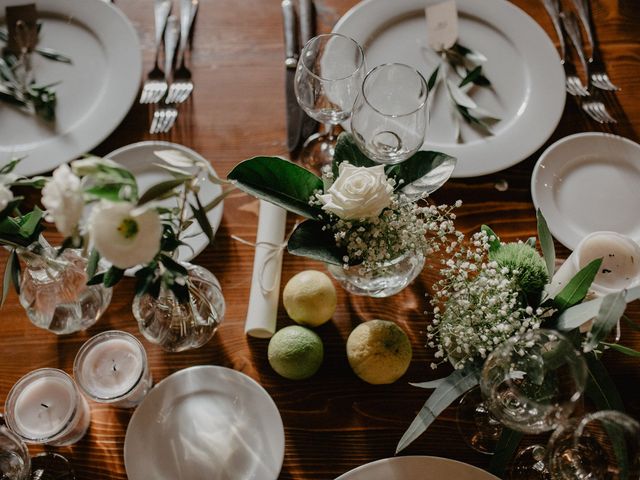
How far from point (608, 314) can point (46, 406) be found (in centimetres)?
95

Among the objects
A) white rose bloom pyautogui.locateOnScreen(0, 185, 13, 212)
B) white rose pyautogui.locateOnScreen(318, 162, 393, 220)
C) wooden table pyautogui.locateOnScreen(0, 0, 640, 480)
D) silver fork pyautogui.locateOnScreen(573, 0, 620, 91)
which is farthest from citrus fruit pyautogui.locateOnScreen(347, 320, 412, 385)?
silver fork pyautogui.locateOnScreen(573, 0, 620, 91)

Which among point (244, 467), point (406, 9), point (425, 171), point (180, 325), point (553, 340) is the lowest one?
point (244, 467)

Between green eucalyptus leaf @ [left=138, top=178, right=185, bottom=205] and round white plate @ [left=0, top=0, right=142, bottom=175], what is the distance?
0.63 m

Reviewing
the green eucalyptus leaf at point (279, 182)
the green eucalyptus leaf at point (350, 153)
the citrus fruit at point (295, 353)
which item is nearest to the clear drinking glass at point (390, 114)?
the green eucalyptus leaf at point (350, 153)

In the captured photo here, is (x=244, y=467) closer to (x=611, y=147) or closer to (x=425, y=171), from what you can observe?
(x=425, y=171)

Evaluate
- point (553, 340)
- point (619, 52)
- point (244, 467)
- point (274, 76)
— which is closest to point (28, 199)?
point (274, 76)

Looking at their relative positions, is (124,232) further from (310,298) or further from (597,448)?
(597,448)

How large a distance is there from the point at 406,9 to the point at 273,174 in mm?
656

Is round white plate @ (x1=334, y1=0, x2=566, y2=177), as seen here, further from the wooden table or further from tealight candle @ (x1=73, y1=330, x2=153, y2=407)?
tealight candle @ (x1=73, y1=330, x2=153, y2=407)

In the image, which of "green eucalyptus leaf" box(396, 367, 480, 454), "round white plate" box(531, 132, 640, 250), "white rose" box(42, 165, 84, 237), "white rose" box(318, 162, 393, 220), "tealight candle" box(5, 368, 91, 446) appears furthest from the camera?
"round white plate" box(531, 132, 640, 250)

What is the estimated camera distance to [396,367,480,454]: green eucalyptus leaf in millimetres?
926

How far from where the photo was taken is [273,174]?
927mm

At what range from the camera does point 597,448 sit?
918 millimetres

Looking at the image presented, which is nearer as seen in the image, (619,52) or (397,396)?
(397,396)
